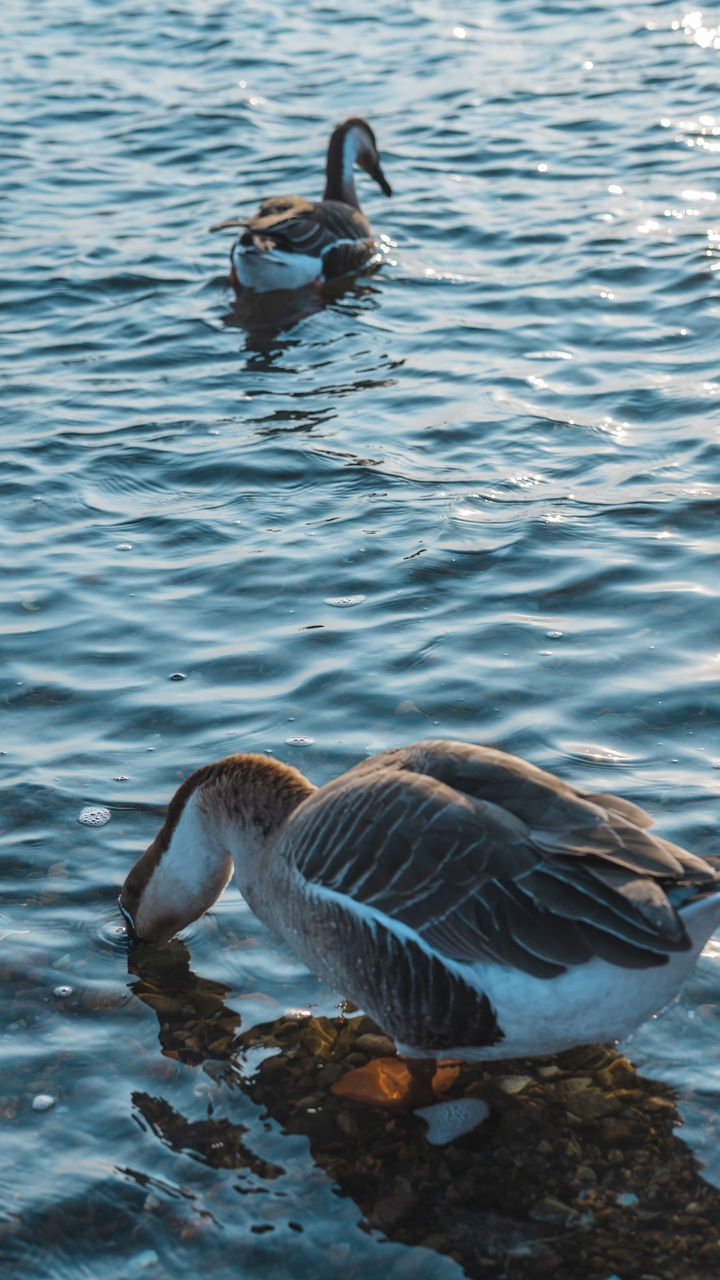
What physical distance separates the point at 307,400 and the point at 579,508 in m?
2.48

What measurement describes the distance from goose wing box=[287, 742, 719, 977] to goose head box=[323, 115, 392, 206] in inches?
382

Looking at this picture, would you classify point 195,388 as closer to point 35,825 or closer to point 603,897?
point 35,825

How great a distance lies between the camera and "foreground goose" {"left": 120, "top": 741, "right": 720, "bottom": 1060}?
12.5 ft

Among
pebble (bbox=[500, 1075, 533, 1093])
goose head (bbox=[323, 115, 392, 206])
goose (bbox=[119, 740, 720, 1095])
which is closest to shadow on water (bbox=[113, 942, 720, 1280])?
pebble (bbox=[500, 1075, 533, 1093])

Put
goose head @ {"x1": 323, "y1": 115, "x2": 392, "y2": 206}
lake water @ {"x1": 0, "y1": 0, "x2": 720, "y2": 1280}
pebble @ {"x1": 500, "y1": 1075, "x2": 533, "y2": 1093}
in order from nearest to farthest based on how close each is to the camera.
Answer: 1. lake water @ {"x1": 0, "y1": 0, "x2": 720, "y2": 1280}
2. pebble @ {"x1": 500, "y1": 1075, "x2": 533, "y2": 1093}
3. goose head @ {"x1": 323, "y1": 115, "x2": 392, "y2": 206}

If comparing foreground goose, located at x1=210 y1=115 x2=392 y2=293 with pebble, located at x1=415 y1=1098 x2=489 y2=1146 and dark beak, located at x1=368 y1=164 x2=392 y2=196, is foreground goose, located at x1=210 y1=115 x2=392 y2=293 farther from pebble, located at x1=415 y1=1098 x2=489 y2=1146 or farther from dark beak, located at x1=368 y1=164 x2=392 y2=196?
pebble, located at x1=415 y1=1098 x2=489 y2=1146

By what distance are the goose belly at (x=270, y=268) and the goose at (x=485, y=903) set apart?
25.1ft

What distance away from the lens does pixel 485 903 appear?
3938 mm

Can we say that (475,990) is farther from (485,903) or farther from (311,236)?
(311,236)

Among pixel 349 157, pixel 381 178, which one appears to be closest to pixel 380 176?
pixel 381 178

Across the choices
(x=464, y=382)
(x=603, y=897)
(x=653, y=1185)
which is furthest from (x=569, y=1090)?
(x=464, y=382)

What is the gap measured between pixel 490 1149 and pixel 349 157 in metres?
10.5

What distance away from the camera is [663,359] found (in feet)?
30.9

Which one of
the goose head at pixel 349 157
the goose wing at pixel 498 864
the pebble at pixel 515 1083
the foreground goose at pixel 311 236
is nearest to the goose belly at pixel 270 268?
the foreground goose at pixel 311 236
